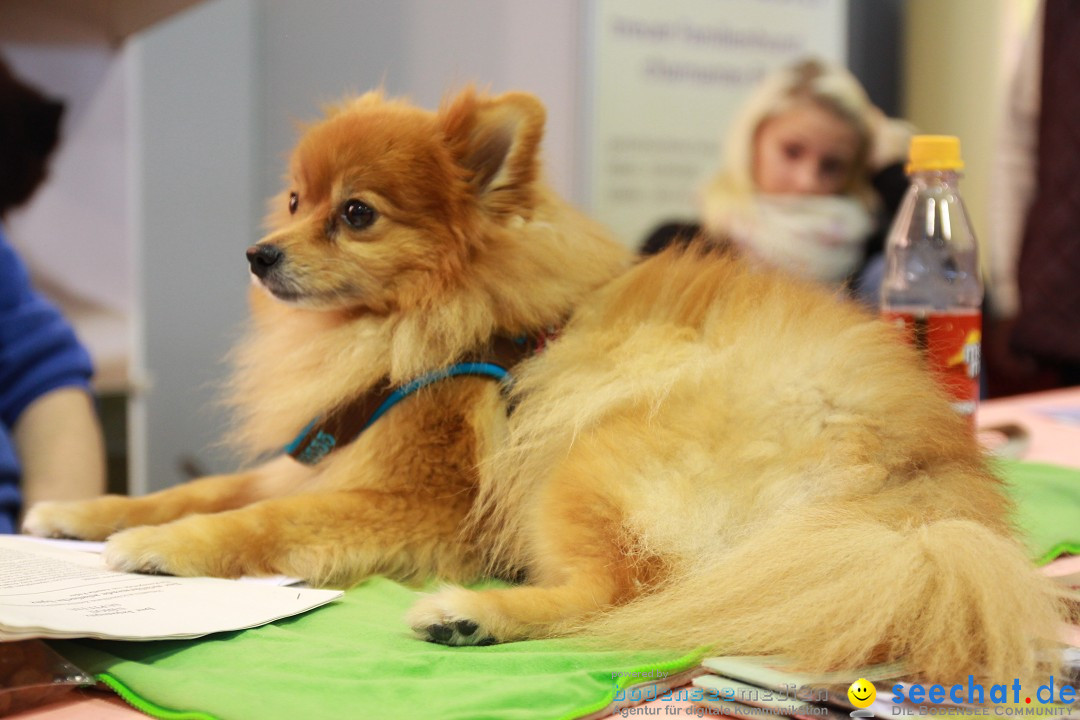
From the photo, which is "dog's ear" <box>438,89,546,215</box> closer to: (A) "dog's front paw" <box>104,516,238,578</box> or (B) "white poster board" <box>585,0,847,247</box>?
(A) "dog's front paw" <box>104,516,238,578</box>

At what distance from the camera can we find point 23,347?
Result: 1.72 m

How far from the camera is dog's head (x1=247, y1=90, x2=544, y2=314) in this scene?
137 centimetres

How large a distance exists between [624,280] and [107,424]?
203cm

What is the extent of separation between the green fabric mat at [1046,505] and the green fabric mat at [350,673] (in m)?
0.57

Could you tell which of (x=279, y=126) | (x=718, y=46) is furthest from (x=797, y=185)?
(x=279, y=126)

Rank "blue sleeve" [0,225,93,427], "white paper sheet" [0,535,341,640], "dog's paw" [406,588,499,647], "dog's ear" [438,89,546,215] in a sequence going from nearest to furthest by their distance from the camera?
"white paper sheet" [0,535,341,640]
"dog's paw" [406,588,499,647]
"dog's ear" [438,89,546,215]
"blue sleeve" [0,225,93,427]

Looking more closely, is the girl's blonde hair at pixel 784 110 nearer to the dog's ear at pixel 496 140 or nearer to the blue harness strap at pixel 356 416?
the dog's ear at pixel 496 140

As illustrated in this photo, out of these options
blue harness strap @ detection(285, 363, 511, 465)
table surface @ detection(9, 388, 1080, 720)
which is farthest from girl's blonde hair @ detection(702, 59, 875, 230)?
blue harness strap @ detection(285, 363, 511, 465)

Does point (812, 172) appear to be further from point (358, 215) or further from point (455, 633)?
point (455, 633)

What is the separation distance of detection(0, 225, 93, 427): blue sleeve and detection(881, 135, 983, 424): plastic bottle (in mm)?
1475

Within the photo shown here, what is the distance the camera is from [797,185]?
12.6ft

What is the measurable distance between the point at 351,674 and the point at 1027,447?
163 centimetres

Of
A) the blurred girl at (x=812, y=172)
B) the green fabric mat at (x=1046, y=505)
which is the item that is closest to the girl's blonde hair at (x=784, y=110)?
the blurred girl at (x=812, y=172)

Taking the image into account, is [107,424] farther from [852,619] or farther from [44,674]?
[852,619]
